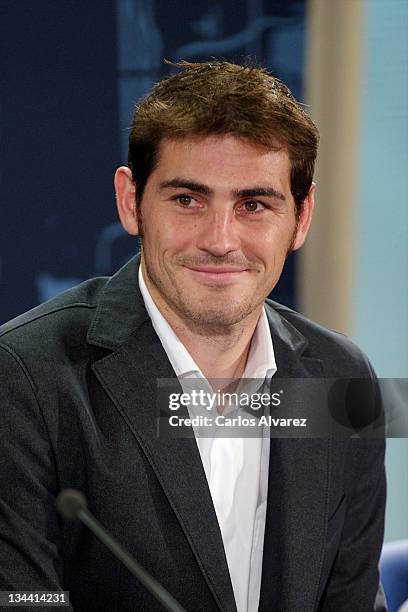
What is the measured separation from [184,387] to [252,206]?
0.22 metres

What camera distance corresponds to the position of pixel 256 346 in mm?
1099

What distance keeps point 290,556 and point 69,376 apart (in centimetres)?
32

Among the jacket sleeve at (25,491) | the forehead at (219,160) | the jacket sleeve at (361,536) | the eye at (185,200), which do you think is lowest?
the jacket sleeve at (361,536)

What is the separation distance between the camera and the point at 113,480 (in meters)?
0.92

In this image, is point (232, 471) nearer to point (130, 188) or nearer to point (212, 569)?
point (212, 569)

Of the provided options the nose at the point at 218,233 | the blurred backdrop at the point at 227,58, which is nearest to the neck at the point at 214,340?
the nose at the point at 218,233

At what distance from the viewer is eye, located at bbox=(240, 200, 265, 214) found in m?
0.96

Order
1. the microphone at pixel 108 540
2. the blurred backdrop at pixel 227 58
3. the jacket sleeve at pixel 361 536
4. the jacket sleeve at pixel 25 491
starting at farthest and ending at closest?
the blurred backdrop at pixel 227 58 → the jacket sleeve at pixel 361 536 → the jacket sleeve at pixel 25 491 → the microphone at pixel 108 540

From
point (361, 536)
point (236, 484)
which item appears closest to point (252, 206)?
point (236, 484)

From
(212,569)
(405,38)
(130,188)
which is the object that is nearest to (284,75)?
(405,38)

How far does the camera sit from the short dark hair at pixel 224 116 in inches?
37.1

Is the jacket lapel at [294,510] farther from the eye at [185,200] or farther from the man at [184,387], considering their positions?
the eye at [185,200]

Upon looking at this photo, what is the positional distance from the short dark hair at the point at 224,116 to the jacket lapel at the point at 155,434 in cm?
16

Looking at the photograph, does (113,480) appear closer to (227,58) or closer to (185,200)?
(185,200)
